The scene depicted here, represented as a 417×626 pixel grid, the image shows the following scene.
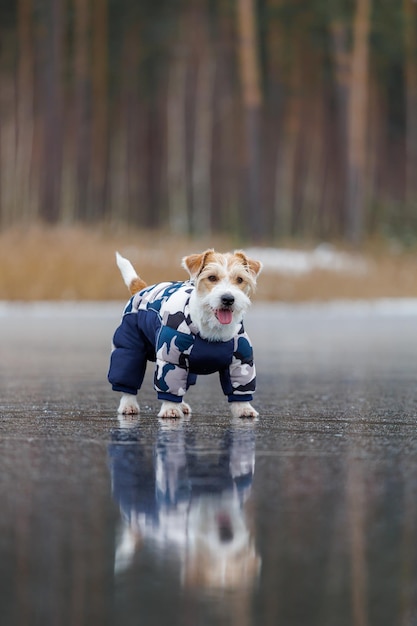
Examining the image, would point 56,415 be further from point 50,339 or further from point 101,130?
point 101,130

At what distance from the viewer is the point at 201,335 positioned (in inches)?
259

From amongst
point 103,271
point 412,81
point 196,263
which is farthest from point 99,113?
point 196,263

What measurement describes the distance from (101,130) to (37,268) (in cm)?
3102

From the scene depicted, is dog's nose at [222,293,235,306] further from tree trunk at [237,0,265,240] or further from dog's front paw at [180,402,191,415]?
tree trunk at [237,0,265,240]

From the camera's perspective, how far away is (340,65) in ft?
121

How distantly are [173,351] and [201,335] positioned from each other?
0.54 feet

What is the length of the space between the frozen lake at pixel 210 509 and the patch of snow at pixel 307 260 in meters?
17.1

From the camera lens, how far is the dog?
652 cm

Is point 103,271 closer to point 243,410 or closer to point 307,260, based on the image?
point 307,260

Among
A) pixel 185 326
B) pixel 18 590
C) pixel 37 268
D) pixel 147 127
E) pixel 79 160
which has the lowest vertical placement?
pixel 18 590

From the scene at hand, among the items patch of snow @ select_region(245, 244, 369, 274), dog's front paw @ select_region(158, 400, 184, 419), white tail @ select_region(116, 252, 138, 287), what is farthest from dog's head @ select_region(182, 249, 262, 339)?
patch of snow @ select_region(245, 244, 369, 274)

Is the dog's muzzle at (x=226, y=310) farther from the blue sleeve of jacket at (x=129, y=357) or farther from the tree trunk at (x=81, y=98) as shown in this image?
the tree trunk at (x=81, y=98)

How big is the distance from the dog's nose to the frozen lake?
61 cm

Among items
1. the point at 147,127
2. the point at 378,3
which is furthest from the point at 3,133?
the point at 378,3
